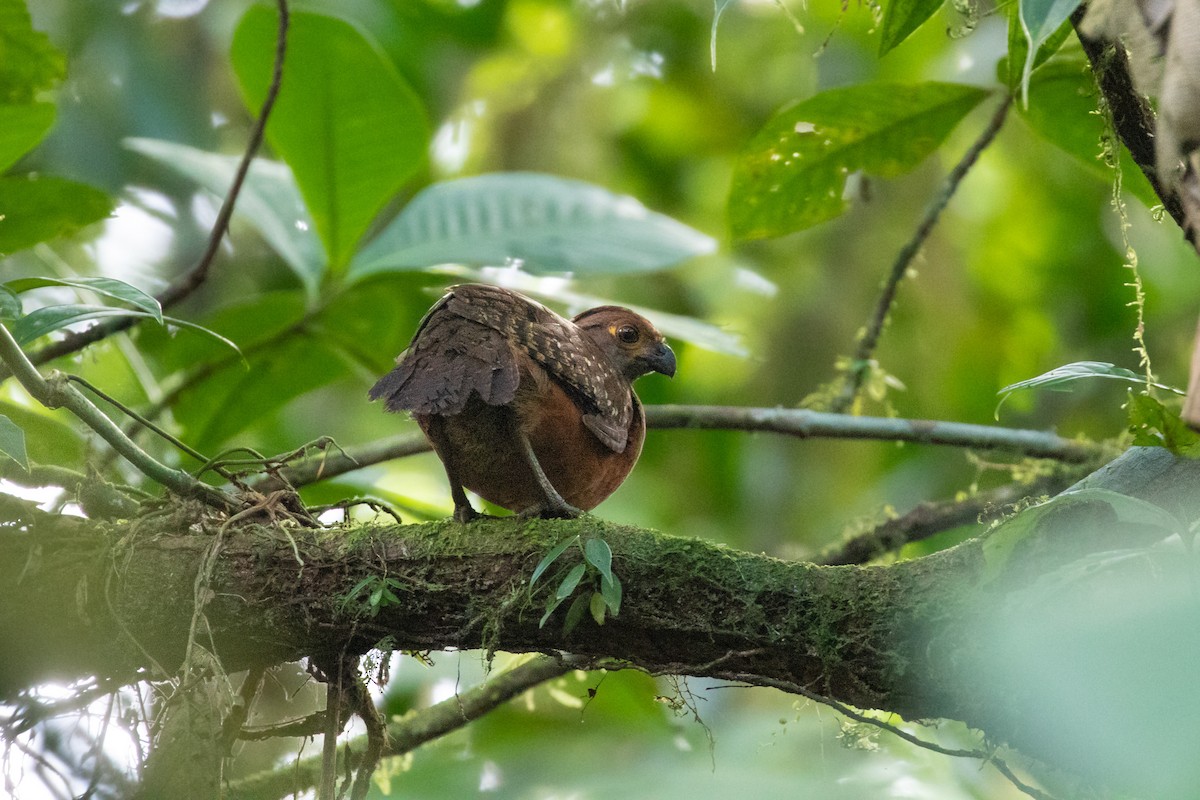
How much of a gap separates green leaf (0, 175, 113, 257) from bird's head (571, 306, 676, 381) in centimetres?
154

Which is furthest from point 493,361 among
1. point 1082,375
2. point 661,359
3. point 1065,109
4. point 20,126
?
point 1065,109

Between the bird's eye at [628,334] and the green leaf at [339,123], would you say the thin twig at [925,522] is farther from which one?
the green leaf at [339,123]

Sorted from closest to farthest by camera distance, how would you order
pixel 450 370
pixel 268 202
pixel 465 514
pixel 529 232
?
pixel 450 370 < pixel 465 514 < pixel 529 232 < pixel 268 202

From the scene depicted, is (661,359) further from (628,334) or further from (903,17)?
(903,17)

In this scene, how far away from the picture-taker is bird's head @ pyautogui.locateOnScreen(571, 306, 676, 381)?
12.4 feet

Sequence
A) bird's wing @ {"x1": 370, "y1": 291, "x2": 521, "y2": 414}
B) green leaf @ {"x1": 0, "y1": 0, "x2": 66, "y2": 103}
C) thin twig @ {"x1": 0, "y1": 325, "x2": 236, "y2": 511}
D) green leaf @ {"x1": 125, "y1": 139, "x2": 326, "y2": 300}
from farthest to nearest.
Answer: green leaf @ {"x1": 125, "y1": 139, "x2": 326, "y2": 300} < green leaf @ {"x1": 0, "y1": 0, "x2": 66, "y2": 103} < bird's wing @ {"x1": 370, "y1": 291, "x2": 521, "y2": 414} < thin twig @ {"x1": 0, "y1": 325, "x2": 236, "y2": 511}

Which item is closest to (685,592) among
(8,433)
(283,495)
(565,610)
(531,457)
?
(565,610)

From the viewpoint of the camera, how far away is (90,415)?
2398 mm

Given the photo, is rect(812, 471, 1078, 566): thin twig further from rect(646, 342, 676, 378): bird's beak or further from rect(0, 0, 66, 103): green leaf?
rect(0, 0, 66, 103): green leaf

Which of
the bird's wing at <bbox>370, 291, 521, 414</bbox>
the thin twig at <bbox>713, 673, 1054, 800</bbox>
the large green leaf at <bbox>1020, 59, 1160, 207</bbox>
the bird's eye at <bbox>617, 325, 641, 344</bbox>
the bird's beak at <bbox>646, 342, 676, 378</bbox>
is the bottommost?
the thin twig at <bbox>713, 673, 1054, 800</bbox>

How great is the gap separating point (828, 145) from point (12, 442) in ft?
7.42

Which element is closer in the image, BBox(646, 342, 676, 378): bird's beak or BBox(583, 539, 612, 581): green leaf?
BBox(583, 539, 612, 581): green leaf

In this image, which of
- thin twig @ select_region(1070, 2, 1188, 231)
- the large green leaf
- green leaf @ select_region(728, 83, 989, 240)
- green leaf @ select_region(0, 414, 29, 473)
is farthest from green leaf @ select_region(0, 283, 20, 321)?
the large green leaf

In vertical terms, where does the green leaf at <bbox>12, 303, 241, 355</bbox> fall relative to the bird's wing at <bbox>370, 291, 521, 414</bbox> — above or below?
above
